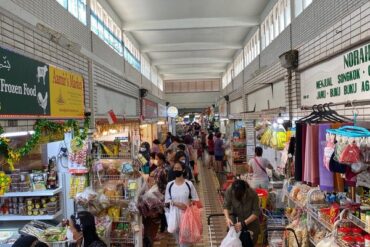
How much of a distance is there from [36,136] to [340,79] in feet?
13.6

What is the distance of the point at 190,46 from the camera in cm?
1631

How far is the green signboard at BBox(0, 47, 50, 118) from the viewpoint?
13.2ft

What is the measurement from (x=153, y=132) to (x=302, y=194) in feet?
53.5

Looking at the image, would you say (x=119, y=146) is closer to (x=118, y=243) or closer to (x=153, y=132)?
(x=118, y=243)

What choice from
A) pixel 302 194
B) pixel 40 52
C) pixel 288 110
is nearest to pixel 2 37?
pixel 40 52

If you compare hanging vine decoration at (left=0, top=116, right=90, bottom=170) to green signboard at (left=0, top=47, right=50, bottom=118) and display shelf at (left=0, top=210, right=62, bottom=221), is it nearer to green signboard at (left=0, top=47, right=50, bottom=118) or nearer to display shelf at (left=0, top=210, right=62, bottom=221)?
green signboard at (left=0, top=47, right=50, bottom=118)

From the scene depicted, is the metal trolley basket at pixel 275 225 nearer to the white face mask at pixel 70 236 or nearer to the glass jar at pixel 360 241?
the glass jar at pixel 360 241

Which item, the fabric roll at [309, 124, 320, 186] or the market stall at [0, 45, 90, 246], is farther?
the market stall at [0, 45, 90, 246]

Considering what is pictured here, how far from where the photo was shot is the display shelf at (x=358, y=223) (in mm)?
3313

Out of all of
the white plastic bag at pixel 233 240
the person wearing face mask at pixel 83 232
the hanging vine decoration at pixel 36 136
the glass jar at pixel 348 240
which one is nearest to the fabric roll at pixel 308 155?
the glass jar at pixel 348 240

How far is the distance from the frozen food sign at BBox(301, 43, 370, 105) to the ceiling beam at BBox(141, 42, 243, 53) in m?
9.05

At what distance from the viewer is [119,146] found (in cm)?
630

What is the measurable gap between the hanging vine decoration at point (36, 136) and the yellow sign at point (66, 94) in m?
0.20

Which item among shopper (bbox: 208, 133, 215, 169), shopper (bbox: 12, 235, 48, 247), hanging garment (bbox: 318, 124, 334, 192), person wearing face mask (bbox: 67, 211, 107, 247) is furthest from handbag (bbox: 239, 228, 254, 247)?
shopper (bbox: 208, 133, 215, 169)
